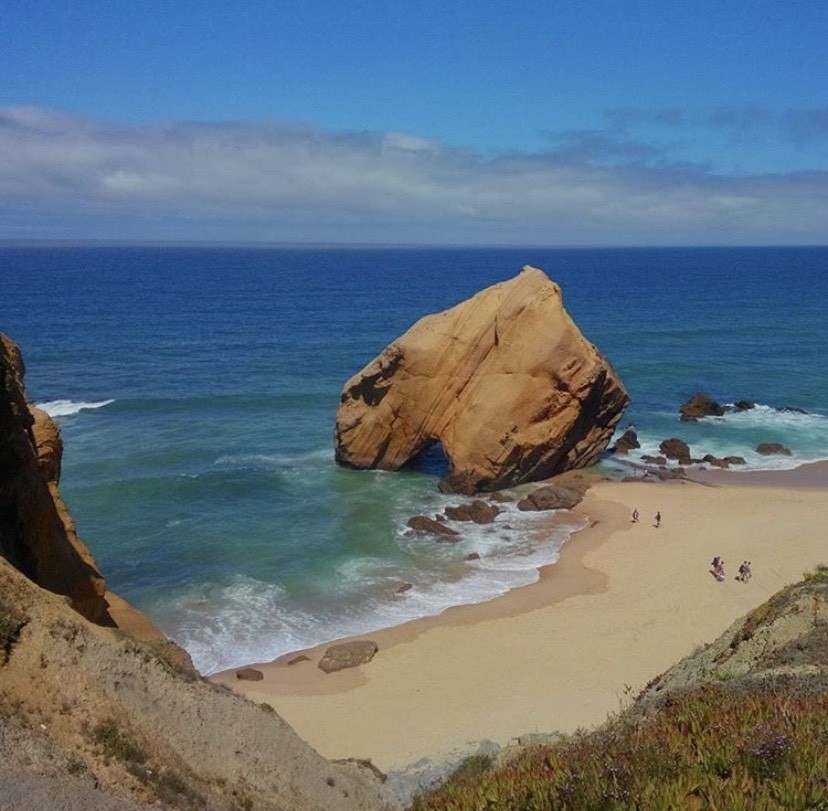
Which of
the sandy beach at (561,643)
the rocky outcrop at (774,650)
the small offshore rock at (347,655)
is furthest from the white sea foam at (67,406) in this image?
the rocky outcrop at (774,650)

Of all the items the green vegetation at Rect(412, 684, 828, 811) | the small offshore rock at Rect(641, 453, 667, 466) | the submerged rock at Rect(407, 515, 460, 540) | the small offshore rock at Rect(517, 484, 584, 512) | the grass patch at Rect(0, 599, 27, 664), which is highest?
the green vegetation at Rect(412, 684, 828, 811)

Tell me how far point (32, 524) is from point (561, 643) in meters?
13.9

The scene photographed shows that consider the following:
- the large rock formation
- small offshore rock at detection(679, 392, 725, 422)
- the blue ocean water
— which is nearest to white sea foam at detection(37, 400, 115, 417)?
the blue ocean water

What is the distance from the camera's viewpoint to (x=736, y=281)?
144500 mm

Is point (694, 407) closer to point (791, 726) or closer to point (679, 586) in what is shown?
point (679, 586)

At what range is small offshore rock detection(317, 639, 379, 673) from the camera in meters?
20.5

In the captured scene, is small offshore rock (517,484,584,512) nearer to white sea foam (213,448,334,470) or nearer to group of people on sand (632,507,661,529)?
group of people on sand (632,507,661,529)

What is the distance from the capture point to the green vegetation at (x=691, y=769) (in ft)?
18.2

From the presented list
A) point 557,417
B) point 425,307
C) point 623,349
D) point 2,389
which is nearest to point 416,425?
point 557,417

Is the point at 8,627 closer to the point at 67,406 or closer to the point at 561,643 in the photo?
the point at 561,643

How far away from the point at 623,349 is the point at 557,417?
3592 centimetres

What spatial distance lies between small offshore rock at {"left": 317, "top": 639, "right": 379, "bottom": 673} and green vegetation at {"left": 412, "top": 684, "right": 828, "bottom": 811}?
534 inches

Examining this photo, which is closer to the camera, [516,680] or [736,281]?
[516,680]

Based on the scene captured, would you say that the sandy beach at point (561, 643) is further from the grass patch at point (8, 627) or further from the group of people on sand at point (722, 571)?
the grass patch at point (8, 627)
